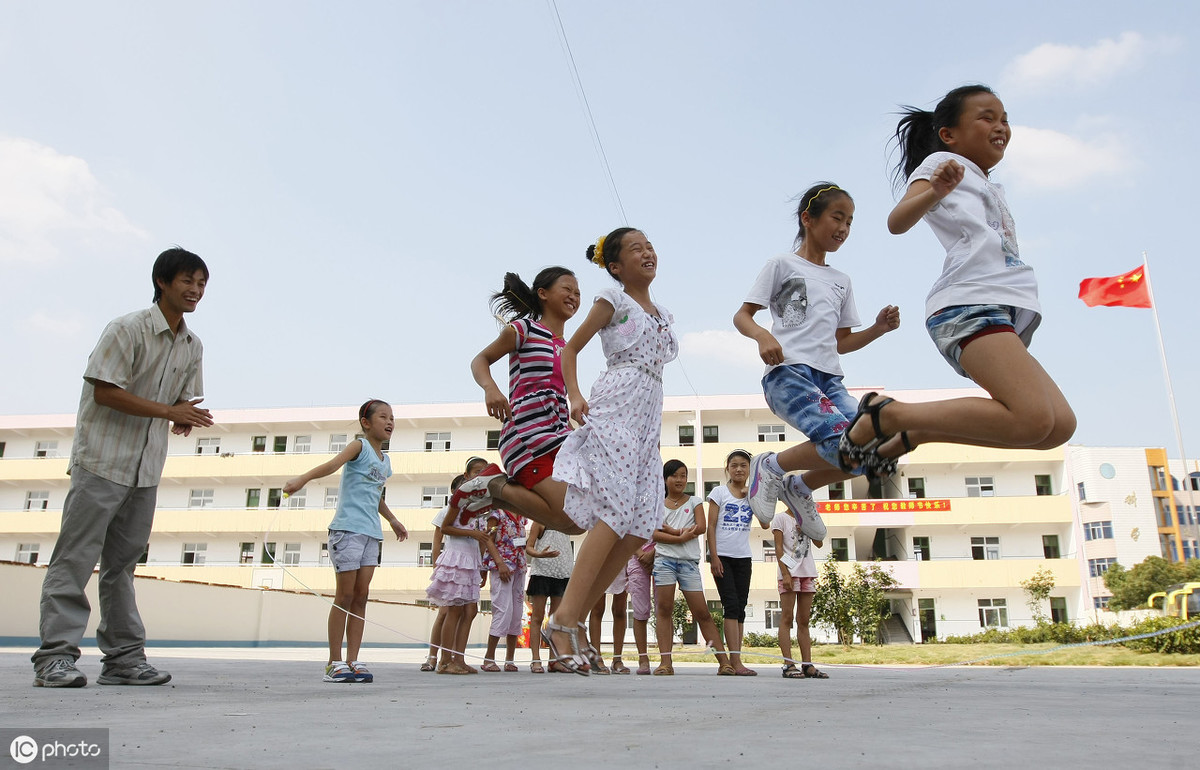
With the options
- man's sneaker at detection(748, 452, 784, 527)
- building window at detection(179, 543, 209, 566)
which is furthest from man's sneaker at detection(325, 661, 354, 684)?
building window at detection(179, 543, 209, 566)

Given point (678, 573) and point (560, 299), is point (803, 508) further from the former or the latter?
point (678, 573)

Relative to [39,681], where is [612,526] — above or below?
above

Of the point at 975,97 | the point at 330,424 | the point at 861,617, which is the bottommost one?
the point at 861,617

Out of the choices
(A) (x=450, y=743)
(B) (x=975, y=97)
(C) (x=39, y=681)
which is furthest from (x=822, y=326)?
(C) (x=39, y=681)

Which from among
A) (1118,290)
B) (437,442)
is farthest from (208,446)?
(1118,290)

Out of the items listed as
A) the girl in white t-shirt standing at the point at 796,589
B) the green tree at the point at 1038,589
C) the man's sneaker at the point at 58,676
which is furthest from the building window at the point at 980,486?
the man's sneaker at the point at 58,676

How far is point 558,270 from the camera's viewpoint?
474 cm

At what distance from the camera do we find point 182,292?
4.07m

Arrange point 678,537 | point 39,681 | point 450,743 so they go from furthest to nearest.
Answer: point 678,537
point 39,681
point 450,743

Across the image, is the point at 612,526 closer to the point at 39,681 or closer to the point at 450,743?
the point at 450,743

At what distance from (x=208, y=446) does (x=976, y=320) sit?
48301 mm

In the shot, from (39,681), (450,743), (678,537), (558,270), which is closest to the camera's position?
(450,743)

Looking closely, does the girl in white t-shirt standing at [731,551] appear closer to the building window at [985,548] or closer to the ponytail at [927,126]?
the ponytail at [927,126]

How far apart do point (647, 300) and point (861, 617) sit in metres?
21.8
